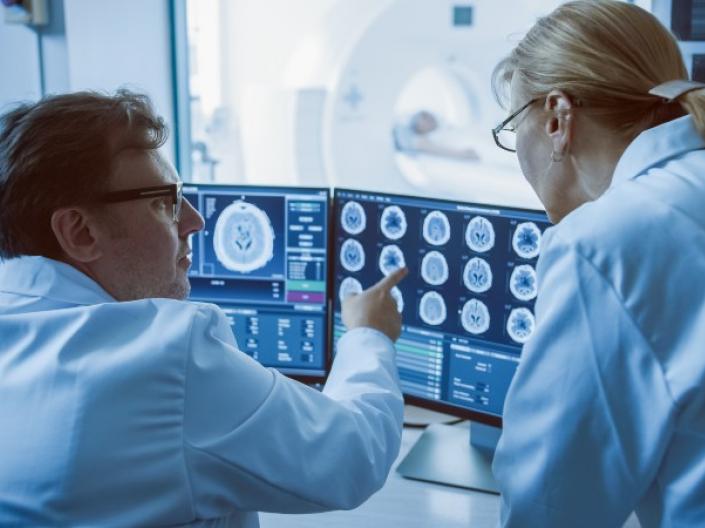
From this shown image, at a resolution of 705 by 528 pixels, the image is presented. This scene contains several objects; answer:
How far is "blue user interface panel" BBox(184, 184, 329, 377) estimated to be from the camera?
167 cm

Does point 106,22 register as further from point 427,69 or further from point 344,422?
point 344,422

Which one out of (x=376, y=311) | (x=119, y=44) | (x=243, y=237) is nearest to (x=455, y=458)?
(x=376, y=311)

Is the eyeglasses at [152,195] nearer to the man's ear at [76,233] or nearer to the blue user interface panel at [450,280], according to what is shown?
the man's ear at [76,233]

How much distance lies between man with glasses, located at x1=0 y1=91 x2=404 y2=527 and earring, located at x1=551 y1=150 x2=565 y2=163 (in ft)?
1.27

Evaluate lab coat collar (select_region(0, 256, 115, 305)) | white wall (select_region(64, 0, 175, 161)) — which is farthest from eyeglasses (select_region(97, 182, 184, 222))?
white wall (select_region(64, 0, 175, 161))

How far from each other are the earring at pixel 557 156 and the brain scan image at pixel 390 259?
49 cm

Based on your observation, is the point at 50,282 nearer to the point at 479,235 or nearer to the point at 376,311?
the point at 376,311

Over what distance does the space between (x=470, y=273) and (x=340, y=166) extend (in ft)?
3.77

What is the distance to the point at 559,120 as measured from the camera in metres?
1.12

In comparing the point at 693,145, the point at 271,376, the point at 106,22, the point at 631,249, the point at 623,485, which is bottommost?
the point at 623,485

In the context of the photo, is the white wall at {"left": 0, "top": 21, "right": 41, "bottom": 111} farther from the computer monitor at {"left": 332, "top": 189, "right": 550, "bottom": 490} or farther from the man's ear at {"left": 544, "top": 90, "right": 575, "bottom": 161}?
the man's ear at {"left": 544, "top": 90, "right": 575, "bottom": 161}

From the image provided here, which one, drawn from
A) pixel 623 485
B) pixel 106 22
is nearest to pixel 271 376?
pixel 623 485

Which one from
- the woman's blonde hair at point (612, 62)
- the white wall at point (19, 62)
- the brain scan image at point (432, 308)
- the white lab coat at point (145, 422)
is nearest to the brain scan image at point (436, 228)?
the brain scan image at point (432, 308)

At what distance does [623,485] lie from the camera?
0.97 meters
